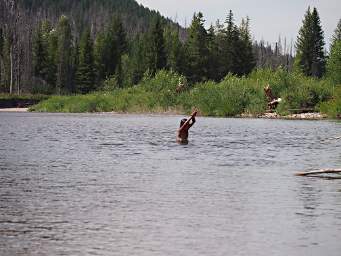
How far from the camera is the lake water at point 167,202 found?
10641 mm

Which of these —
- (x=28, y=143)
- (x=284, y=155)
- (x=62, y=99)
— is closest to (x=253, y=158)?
(x=284, y=155)

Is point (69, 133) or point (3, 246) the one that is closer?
point (3, 246)

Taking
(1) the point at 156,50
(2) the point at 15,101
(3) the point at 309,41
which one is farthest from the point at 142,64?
(3) the point at 309,41

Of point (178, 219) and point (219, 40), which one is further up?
point (219, 40)

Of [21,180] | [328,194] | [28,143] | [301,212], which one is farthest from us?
[28,143]

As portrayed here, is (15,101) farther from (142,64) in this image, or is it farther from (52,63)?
(52,63)

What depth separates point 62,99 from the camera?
82500 millimetres

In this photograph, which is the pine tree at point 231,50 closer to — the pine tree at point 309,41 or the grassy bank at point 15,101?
the pine tree at point 309,41

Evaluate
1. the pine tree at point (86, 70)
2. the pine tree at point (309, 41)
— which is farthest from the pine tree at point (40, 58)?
the pine tree at point (309, 41)

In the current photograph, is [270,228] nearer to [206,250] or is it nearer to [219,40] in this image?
[206,250]

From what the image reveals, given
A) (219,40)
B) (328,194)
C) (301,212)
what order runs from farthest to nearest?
(219,40), (328,194), (301,212)

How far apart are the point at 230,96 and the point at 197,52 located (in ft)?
163

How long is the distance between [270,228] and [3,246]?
4547 mm

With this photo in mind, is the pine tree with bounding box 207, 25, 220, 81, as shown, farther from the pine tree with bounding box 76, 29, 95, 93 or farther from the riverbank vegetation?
the pine tree with bounding box 76, 29, 95, 93
